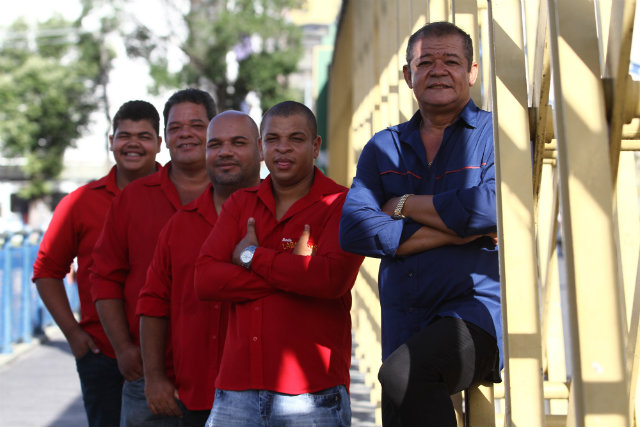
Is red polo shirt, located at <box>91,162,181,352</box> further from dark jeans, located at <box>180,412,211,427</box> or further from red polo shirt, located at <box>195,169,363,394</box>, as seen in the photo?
red polo shirt, located at <box>195,169,363,394</box>

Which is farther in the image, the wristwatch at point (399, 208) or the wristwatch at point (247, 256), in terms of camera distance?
the wristwatch at point (247, 256)

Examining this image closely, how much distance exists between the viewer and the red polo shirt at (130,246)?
12.6 ft

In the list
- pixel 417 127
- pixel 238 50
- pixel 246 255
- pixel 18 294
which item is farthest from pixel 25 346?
pixel 238 50

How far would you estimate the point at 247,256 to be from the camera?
3.09 m

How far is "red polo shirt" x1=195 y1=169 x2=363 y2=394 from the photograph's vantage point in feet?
9.70

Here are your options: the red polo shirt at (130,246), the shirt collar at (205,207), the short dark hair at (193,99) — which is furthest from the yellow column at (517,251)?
the short dark hair at (193,99)

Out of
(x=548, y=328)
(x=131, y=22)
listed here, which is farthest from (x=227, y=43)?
(x=548, y=328)

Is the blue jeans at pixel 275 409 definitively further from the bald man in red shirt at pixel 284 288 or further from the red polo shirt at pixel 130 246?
the red polo shirt at pixel 130 246

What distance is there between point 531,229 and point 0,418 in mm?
5500

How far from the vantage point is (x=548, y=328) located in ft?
15.6

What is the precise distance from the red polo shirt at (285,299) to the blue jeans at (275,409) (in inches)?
1.2

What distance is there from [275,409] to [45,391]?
18.7 feet

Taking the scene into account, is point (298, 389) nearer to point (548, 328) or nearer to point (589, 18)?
point (589, 18)

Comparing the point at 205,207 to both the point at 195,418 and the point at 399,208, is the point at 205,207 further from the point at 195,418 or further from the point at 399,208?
the point at 399,208
